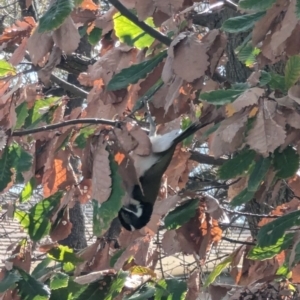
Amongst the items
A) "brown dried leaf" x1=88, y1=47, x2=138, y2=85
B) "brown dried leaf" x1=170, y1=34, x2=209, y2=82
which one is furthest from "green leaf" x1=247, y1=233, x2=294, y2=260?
"brown dried leaf" x1=88, y1=47, x2=138, y2=85

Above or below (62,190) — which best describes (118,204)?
above

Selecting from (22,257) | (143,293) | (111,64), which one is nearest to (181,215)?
(143,293)

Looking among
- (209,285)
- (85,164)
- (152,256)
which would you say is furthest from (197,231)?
(85,164)

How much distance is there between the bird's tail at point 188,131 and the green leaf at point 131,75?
27 centimetres

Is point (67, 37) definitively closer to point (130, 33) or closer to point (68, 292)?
point (130, 33)

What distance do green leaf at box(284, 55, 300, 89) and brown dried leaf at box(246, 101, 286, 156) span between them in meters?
0.12

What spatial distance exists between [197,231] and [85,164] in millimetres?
422

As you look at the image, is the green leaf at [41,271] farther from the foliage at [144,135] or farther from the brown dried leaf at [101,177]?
the brown dried leaf at [101,177]

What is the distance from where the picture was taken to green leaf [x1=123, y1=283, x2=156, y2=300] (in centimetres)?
146

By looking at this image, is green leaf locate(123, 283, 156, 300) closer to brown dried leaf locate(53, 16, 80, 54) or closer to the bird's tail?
the bird's tail

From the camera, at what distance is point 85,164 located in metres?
1.39

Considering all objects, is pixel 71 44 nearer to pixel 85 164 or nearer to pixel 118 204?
pixel 85 164

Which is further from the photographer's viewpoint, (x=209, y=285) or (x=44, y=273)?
(x=44, y=273)

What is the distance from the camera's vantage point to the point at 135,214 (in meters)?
2.38
